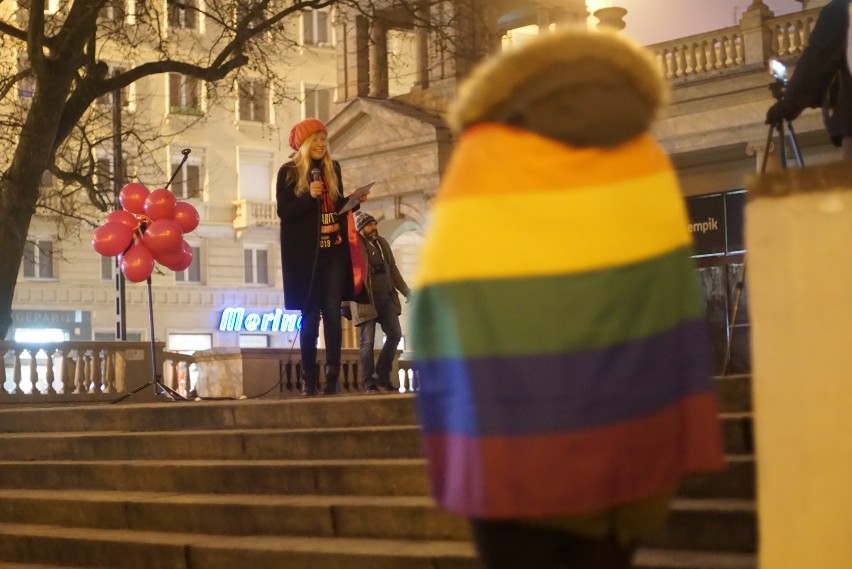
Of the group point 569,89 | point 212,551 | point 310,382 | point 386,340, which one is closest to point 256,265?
point 386,340

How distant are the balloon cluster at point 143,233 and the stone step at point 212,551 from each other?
16.7ft

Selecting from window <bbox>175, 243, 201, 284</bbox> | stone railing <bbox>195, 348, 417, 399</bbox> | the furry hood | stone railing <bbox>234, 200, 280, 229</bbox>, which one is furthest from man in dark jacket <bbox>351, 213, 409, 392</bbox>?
stone railing <bbox>234, 200, 280, 229</bbox>

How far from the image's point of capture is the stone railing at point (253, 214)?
46.9 metres

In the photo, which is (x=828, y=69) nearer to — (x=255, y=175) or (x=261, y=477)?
(x=261, y=477)

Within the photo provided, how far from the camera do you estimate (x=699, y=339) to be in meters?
3.38

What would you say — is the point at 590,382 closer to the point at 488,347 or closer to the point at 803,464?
the point at 488,347

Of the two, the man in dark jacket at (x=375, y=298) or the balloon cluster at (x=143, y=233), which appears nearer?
the man in dark jacket at (x=375, y=298)

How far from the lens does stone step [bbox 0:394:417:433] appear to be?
27.8ft

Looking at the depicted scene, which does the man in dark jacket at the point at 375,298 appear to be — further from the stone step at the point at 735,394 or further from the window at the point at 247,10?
the window at the point at 247,10

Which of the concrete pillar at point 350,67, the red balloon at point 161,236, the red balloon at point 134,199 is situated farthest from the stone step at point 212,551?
the concrete pillar at point 350,67

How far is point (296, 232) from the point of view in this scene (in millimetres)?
9977

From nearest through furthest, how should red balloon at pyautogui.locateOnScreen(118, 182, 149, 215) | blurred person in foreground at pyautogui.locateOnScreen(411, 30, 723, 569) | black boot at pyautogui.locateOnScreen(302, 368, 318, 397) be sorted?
blurred person in foreground at pyautogui.locateOnScreen(411, 30, 723, 569)
black boot at pyautogui.locateOnScreen(302, 368, 318, 397)
red balloon at pyautogui.locateOnScreen(118, 182, 149, 215)

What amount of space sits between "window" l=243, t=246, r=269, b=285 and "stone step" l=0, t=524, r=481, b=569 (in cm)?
3904

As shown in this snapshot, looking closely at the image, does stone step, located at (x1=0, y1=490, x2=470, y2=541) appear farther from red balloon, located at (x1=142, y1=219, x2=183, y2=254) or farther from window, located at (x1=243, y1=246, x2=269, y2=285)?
window, located at (x1=243, y1=246, x2=269, y2=285)
